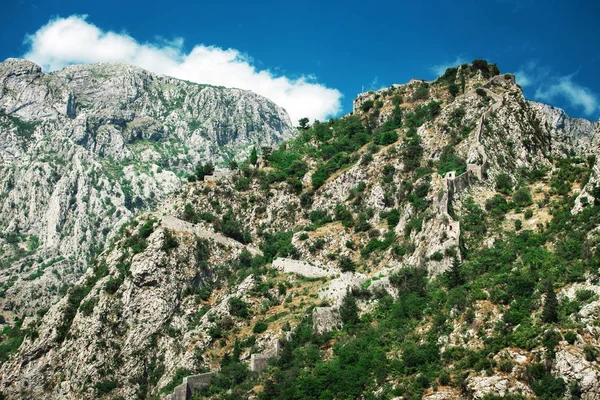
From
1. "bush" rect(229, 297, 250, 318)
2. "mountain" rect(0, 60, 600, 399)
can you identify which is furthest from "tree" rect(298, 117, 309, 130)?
"bush" rect(229, 297, 250, 318)

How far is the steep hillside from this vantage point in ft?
419

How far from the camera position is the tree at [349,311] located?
50500 mm

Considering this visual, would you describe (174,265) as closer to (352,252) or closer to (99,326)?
(99,326)

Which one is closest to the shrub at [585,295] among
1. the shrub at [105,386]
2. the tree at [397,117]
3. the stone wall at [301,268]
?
the stone wall at [301,268]

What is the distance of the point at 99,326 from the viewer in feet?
202

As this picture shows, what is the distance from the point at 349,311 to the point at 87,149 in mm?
117951

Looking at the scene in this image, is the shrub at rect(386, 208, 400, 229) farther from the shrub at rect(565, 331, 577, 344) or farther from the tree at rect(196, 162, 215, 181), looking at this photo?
the shrub at rect(565, 331, 577, 344)

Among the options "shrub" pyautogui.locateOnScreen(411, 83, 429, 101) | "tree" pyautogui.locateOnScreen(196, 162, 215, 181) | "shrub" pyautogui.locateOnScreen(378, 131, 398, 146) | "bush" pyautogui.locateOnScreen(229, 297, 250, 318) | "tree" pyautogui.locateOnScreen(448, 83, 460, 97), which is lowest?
"bush" pyautogui.locateOnScreen(229, 297, 250, 318)

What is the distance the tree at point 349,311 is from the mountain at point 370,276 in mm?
130

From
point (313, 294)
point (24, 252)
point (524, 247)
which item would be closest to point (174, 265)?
point (313, 294)

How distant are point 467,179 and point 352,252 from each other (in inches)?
522

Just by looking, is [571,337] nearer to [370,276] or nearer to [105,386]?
[370,276]

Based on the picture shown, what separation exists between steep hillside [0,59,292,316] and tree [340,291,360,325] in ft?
260

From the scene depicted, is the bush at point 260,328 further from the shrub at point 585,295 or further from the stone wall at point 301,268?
the shrub at point 585,295
